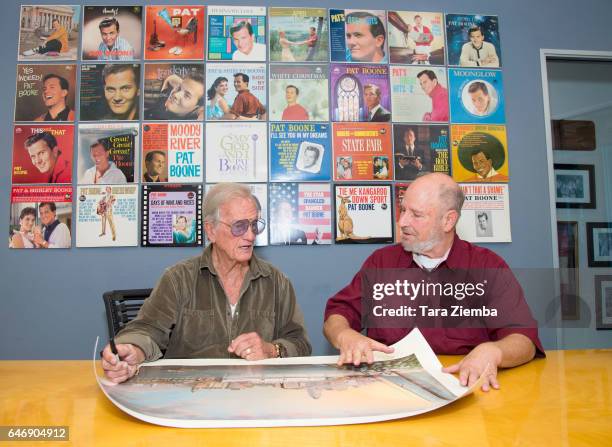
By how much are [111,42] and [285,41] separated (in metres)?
1.05

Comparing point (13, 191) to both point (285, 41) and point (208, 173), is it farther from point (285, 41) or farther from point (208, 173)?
point (285, 41)

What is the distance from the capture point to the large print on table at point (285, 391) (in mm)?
723

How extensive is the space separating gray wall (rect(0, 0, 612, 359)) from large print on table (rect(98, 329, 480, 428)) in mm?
1490

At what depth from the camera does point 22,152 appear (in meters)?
2.60

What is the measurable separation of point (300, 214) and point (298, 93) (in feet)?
2.43

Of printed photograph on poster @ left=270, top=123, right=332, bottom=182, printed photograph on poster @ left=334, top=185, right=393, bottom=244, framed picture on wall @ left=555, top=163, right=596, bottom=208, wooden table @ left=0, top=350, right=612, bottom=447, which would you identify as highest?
printed photograph on poster @ left=270, top=123, right=332, bottom=182

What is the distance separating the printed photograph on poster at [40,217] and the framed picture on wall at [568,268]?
2987 millimetres

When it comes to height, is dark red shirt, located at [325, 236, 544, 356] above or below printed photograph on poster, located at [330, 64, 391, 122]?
below

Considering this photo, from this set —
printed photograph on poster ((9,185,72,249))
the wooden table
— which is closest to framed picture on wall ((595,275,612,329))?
the wooden table

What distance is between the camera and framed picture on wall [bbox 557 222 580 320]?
2748 mm

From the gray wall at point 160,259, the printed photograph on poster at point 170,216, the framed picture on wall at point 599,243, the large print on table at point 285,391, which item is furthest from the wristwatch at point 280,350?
the framed picture on wall at point 599,243

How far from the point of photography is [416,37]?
2.81 metres

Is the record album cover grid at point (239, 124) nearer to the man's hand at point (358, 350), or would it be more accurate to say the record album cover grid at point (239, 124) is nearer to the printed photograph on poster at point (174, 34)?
the printed photograph on poster at point (174, 34)

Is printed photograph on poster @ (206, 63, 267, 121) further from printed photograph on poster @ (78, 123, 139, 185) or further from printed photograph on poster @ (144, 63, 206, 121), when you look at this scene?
printed photograph on poster @ (78, 123, 139, 185)
